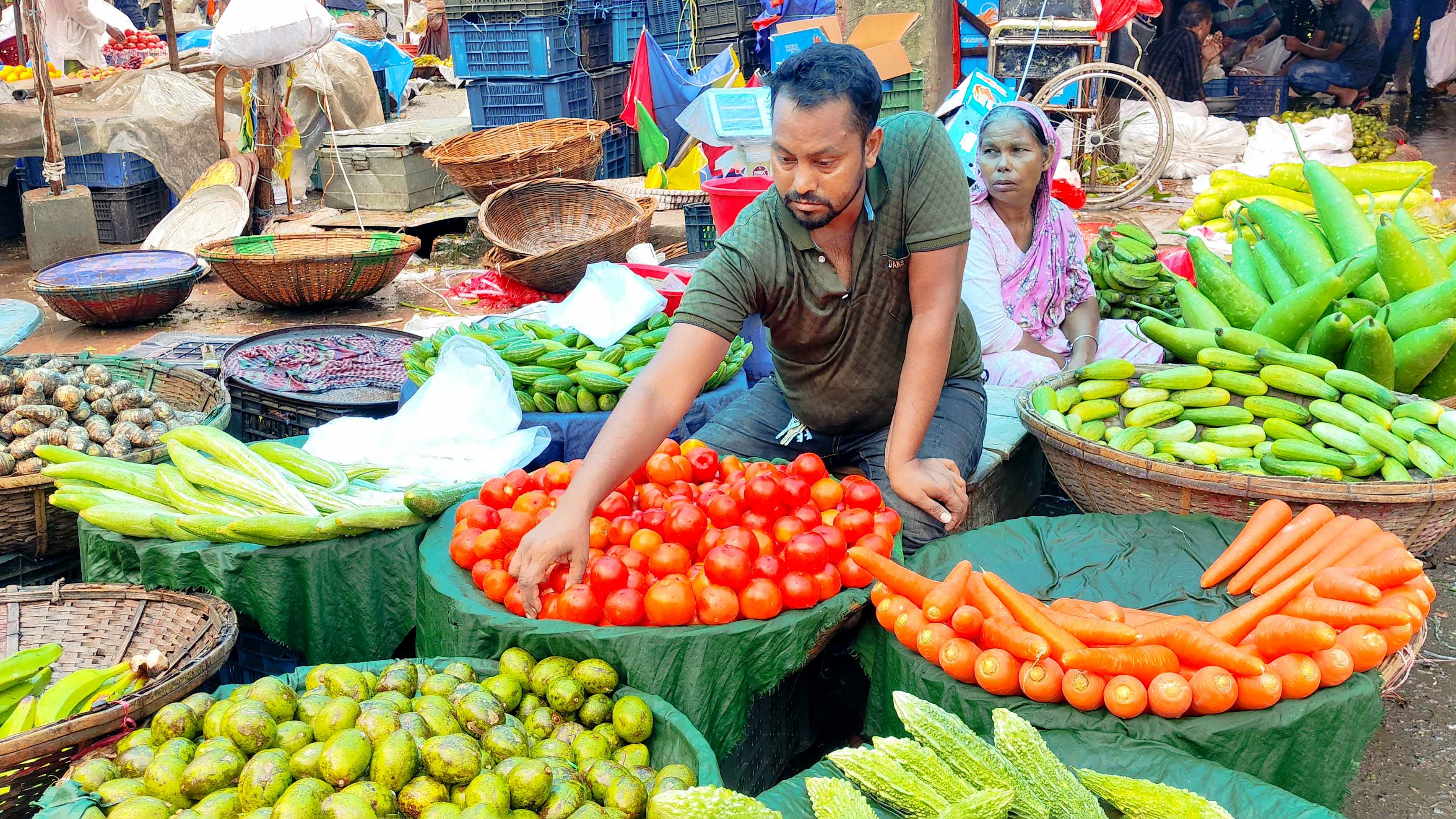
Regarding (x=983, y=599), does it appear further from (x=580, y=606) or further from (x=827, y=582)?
(x=580, y=606)

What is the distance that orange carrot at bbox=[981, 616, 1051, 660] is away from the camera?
7.25 ft

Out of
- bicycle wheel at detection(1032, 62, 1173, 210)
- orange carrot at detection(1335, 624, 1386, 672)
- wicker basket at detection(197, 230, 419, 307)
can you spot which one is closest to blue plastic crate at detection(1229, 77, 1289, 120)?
bicycle wheel at detection(1032, 62, 1173, 210)

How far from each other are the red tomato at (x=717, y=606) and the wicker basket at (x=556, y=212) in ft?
16.7

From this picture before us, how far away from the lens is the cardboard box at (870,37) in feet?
24.1

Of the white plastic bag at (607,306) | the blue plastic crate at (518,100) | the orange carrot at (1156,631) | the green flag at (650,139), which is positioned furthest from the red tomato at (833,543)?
the blue plastic crate at (518,100)

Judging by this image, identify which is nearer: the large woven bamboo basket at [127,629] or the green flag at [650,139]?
the large woven bamboo basket at [127,629]

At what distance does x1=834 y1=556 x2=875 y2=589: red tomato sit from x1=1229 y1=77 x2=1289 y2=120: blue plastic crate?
11167 mm

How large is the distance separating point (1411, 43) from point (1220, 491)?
13765mm

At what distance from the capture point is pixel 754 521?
2.57m

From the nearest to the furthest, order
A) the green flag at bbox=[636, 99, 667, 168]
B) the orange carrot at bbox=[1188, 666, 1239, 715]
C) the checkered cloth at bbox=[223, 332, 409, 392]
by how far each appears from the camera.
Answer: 1. the orange carrot at bbox=[1188, 666, 1239, 715]
2. the checkered cloth at bbox=[223, 332, 409, 392]
3. the green flag at bbox=[636, 99, 667, 168]

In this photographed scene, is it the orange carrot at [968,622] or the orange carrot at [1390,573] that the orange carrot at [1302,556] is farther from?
the orange carrot at [968,622]

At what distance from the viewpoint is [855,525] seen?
2572 mm

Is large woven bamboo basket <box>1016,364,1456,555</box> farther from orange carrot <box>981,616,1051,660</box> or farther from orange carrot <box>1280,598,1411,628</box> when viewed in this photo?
orange carrot <box>981,616,1051,660</box>

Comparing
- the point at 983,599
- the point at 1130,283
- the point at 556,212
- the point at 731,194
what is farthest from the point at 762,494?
the point at 556,212
